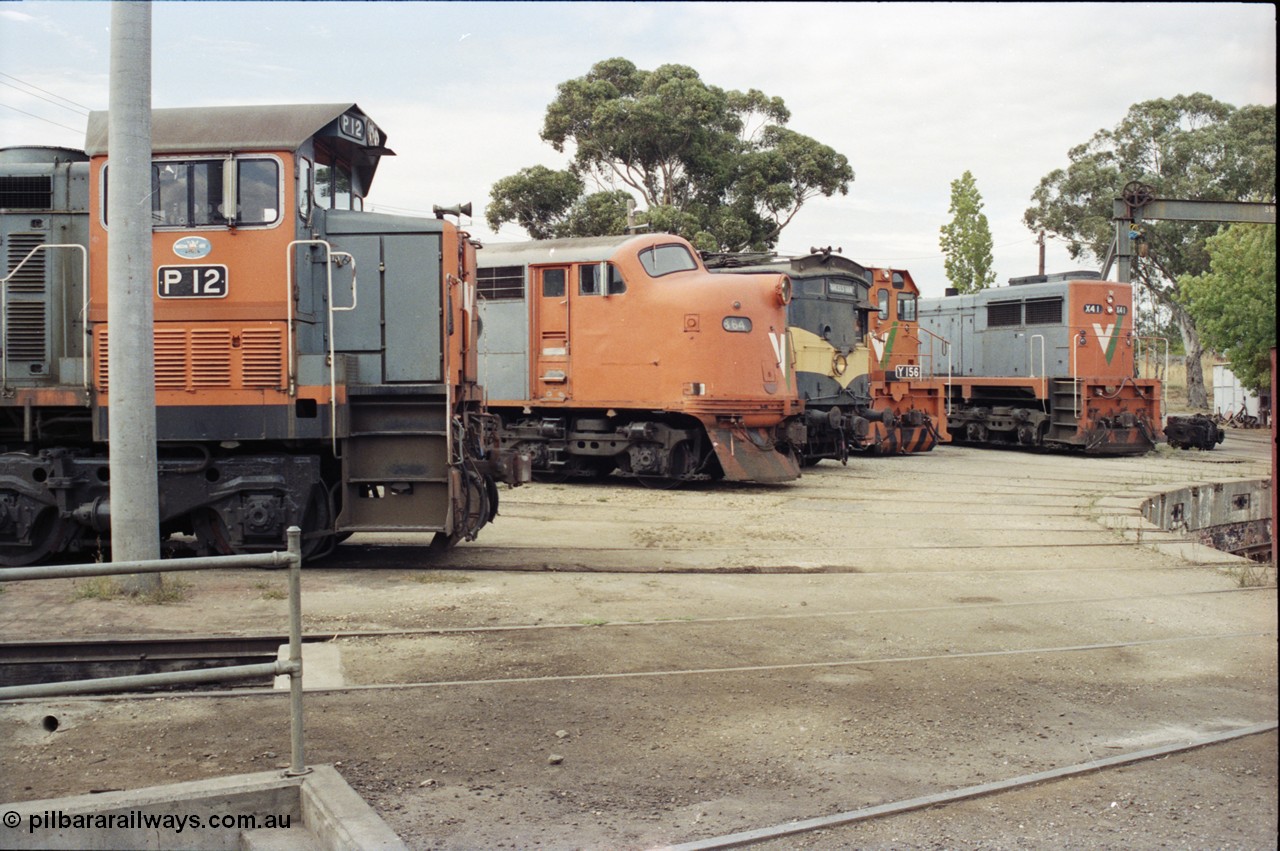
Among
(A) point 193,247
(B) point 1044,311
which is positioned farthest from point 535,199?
(A) point 193,247

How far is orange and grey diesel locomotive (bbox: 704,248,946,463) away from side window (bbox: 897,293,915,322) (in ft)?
1.32

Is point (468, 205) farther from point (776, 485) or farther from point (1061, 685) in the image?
point (776, 485)

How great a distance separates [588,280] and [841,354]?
597cm

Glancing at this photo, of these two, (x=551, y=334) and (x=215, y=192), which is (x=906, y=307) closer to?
(x=551, y=334)

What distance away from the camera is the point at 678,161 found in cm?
2808

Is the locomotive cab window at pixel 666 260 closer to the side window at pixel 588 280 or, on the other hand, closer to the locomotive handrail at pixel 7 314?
the side window at pixel 588 280

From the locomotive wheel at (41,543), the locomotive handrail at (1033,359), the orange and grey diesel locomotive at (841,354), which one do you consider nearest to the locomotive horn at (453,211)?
the locomotive wheel at (41,543)

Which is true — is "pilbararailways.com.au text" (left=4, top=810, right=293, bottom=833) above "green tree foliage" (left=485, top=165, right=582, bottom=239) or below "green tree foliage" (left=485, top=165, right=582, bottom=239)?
below

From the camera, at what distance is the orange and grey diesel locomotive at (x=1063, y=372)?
74.9 feet

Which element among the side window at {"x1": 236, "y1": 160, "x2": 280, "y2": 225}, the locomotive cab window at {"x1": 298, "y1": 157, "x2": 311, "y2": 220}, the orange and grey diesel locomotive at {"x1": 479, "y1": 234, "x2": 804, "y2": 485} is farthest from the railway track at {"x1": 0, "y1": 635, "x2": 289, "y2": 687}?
the orange and grey diesel locomotive at {"x1": 479, "y1": 234, "x2": 804, "y2": 485}

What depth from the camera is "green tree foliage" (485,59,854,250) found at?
87.4ft

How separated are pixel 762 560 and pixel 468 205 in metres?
4.23

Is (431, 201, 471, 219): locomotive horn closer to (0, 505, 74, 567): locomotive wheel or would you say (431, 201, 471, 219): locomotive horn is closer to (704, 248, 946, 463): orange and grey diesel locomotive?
(0, 505, 74, 567): locomotive wheel

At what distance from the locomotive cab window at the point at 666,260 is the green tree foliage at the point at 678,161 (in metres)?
10.7
